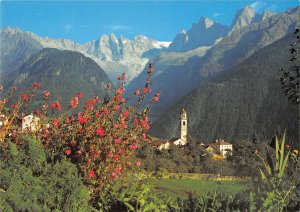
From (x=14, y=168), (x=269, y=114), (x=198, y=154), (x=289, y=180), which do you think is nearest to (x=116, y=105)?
(x=14, y=168)

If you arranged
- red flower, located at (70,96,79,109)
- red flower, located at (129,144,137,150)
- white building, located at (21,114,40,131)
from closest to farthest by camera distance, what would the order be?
red flower, located at (129,144,137,150)
red flower, located at (70,96,79,109)
white building, located at (21,114,40,131)

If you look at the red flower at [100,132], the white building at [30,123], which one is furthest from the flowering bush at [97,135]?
the white building at [30,123]

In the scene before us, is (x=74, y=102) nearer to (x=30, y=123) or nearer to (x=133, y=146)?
(x=30, y=123)

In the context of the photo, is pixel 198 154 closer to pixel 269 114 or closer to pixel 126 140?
pixel 126 140

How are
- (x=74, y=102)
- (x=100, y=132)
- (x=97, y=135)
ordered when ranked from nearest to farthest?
(x=100, y=132) → (x=97, y=135) → (x=74, y=102)

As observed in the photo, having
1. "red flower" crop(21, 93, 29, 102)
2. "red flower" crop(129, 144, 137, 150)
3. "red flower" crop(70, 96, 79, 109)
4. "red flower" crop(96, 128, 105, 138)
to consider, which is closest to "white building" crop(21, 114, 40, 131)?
"red flower" crop(21, 93, 29, 102)

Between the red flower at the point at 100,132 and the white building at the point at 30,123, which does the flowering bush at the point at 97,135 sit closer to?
the red flower at the point at 100,132

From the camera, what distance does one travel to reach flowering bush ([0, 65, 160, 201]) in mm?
6613

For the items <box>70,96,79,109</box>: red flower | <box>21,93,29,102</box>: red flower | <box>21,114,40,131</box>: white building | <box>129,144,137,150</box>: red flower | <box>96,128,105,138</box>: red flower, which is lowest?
<box>129,144,137,150</box>: red flower

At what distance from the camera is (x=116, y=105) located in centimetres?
724

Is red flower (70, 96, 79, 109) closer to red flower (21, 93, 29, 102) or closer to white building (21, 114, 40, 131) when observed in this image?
white building (21, 114, 40, 131)

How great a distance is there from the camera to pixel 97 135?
22.4 ft

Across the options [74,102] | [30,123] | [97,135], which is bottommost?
[97,135]

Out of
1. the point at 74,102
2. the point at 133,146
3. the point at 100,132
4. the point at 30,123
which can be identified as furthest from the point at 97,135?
A: the point at 30,123
